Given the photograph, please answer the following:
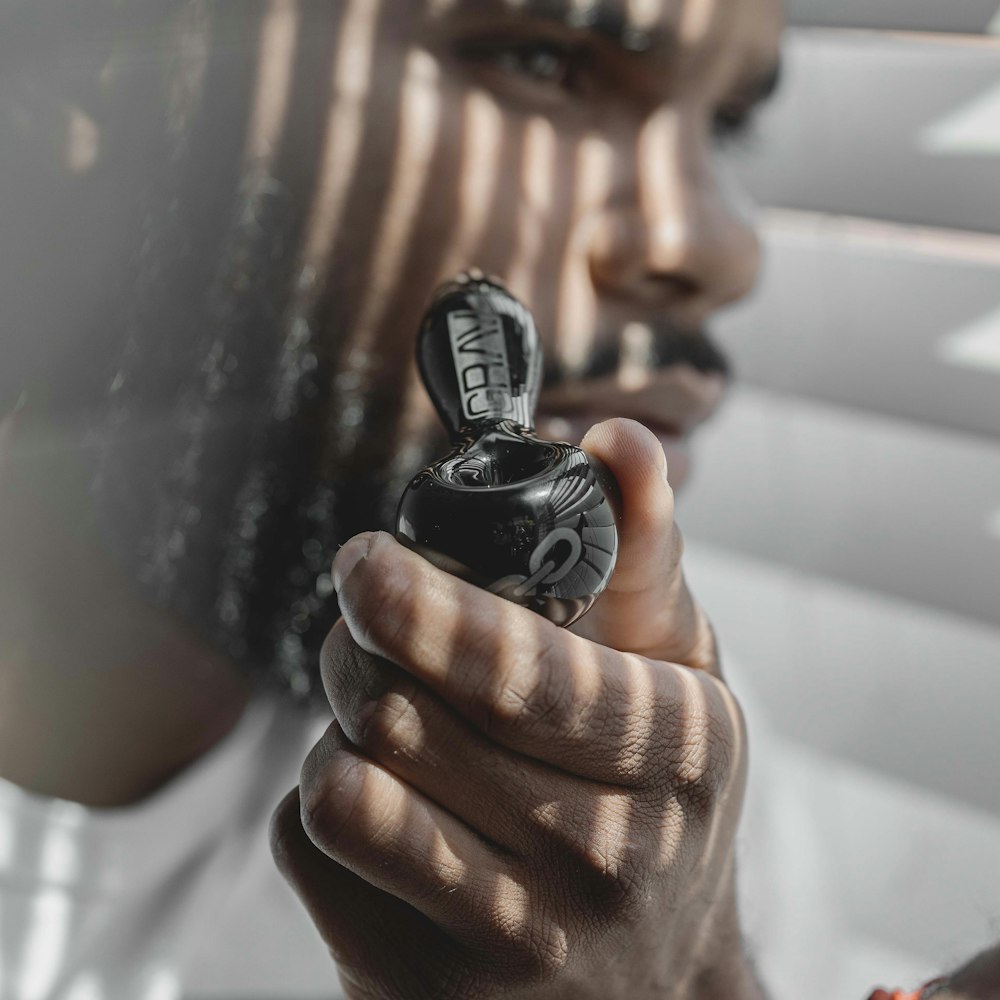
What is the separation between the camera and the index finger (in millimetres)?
346

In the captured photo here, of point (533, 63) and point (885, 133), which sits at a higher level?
point (533, 63)

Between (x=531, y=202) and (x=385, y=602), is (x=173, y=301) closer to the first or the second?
(x=531, y=202)

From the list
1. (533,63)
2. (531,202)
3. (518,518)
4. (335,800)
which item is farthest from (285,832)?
(533,63)

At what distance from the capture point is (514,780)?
0.38 m

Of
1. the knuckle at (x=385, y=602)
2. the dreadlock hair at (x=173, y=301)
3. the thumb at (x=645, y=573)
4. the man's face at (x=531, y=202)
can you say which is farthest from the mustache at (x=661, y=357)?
the knuckle at (x=385, y=602)

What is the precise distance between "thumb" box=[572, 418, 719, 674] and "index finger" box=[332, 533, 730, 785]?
0.04 metres

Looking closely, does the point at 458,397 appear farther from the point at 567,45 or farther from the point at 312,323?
the point at 567,45

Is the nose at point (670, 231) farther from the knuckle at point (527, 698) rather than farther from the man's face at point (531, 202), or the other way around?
the knuckle at point (527, 698)

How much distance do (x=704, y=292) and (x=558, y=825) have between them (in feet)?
2.01

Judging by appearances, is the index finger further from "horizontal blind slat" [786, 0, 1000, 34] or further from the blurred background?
"horizontal blind slat" [786, 0, 1000, 34]

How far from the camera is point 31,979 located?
88 centimetres

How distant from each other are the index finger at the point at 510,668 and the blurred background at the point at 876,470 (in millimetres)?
751

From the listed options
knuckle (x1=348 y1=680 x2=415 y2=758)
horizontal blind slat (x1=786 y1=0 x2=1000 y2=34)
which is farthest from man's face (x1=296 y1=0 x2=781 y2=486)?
knuckle (x1=348 y1=680 x2=415 y2=758)

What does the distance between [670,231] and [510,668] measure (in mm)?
593
